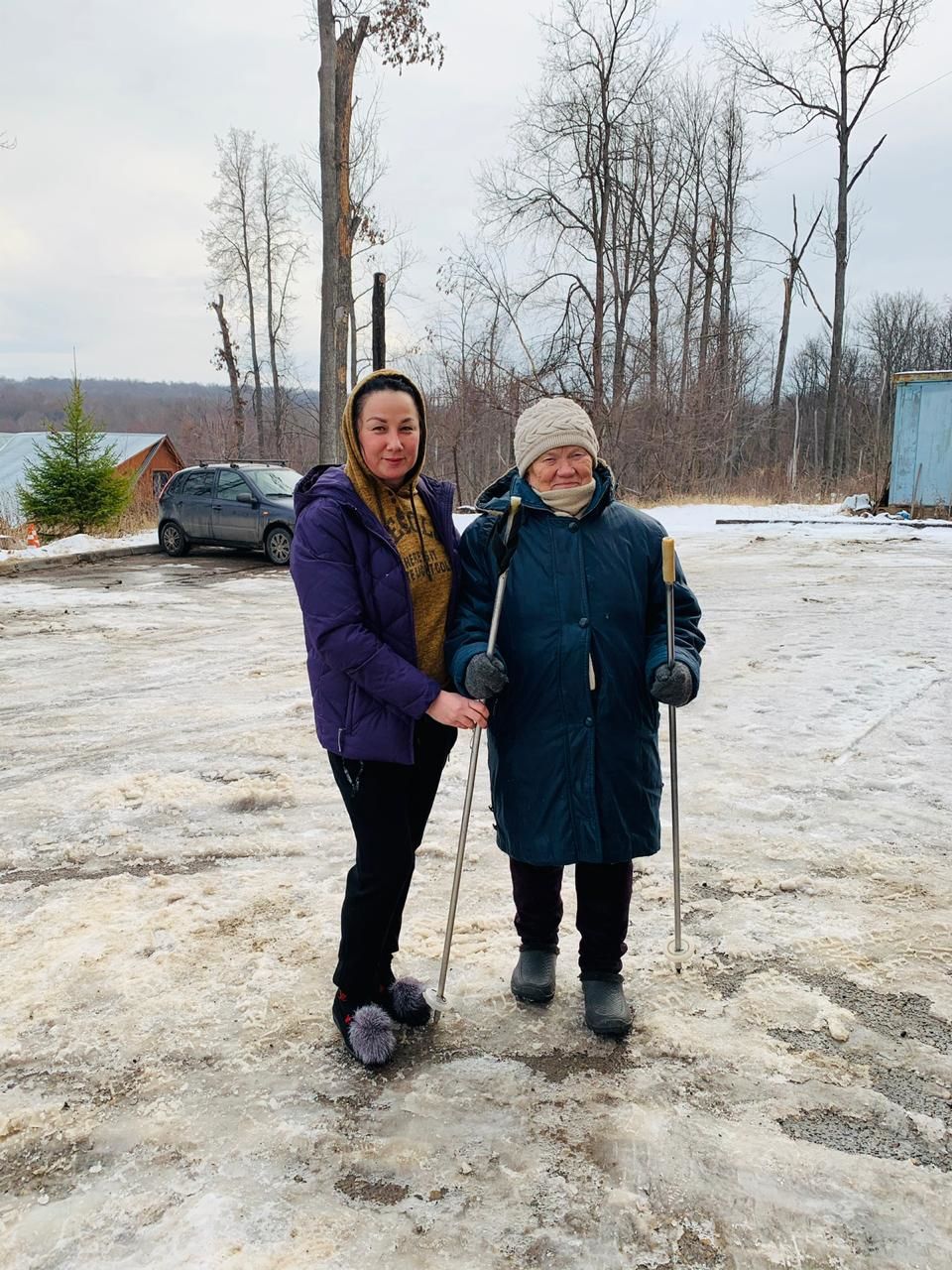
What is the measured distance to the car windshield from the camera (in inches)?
602

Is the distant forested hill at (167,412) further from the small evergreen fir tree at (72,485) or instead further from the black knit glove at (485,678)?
the black knit glove at (485,678)

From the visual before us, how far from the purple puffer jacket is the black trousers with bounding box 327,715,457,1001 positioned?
9 centimetres

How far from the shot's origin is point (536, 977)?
2797 mm

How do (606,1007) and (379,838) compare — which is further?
(606,1007)

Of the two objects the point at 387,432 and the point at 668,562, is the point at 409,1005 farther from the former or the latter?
the point at 387,432

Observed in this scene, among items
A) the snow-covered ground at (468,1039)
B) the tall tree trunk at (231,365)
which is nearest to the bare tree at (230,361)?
the tall tree trunk at (231,365)

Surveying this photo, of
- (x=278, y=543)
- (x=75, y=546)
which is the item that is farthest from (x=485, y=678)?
(x=75, y=546)

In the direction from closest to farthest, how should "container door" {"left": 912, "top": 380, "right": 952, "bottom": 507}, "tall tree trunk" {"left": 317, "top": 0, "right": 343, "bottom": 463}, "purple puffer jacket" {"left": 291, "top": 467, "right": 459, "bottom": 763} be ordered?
1. "purple puffer jacket" {"left": 291, "top": 467, "right": 459, "bottom": 763}
2. "tall tree trunk" {"left": 317, "top": 0, "right": 343, "bottom": 463}
3. "container door" {"left": 912, "top": 380, "right": 952, "bottom": 507}

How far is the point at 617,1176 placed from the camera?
82.0 inches

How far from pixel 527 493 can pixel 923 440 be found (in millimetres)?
18182

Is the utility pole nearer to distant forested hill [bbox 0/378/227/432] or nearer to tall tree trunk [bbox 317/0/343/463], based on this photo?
tall tree trunk [bbox 317/0/343/463]

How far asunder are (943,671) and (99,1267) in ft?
20.2

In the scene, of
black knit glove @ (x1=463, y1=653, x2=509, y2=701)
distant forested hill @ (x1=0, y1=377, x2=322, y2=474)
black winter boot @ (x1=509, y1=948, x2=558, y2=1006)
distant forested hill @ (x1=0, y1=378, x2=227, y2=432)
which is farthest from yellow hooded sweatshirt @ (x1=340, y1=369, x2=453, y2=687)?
distant forested hill @ (x1=0, y1=378, x2=227, y2=432)

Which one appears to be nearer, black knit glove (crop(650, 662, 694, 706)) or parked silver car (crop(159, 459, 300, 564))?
black knit glove (crop(650, 662, 694, 706))
